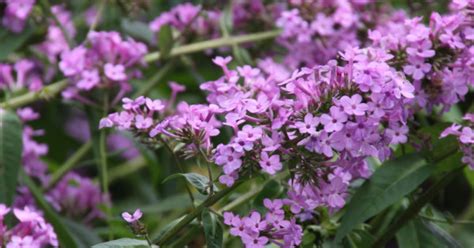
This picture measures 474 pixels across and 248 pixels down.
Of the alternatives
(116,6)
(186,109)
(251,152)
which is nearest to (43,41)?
(116,6)

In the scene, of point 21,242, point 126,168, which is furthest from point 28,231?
point 126,168

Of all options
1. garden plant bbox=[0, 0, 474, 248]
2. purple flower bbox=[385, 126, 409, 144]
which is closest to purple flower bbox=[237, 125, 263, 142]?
garden plant bbox=[0, 0, 474, 248]

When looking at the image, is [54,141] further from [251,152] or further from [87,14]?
[251,152]

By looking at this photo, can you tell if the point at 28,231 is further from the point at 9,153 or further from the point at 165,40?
the point at 165,40

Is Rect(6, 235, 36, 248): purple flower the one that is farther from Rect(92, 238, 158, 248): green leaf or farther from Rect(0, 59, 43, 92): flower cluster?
Rect(0, 59, 43, 92): flower cluster

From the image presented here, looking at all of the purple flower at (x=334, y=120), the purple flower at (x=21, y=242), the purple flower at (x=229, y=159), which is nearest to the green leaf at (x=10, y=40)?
the purple flower at (x=21, y=242)
